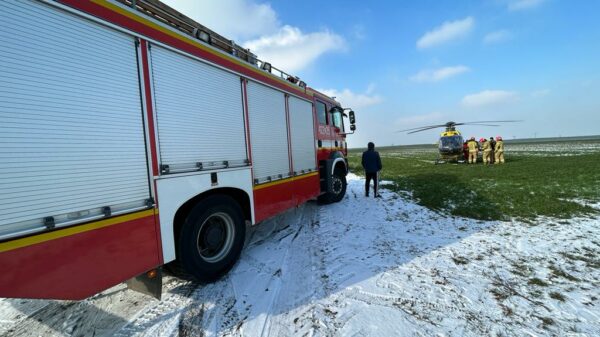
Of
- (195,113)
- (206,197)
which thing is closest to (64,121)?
(195,113)

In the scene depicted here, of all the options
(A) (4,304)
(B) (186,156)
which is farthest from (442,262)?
(A) (4,304)

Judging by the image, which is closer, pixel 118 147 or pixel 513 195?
pixel 118 147

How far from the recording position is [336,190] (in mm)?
8391

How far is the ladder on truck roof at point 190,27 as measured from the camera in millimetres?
3134

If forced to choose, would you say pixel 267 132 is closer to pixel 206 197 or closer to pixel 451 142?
pixel 206 197

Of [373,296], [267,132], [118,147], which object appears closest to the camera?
[118,147]

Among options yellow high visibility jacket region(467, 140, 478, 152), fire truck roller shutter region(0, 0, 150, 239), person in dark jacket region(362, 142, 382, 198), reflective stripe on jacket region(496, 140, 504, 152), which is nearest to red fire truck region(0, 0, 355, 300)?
fire truck roller shutter region(0, 0, 150, 239)

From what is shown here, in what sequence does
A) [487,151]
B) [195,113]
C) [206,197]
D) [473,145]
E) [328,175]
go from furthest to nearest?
[473,145] < [487,151] < [328,175] < [206,197] < [195,113]

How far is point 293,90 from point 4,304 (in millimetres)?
5413

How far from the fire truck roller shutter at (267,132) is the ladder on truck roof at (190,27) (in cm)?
50

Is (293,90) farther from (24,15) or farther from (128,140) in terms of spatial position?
(24,15)

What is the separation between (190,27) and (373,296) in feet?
13.7

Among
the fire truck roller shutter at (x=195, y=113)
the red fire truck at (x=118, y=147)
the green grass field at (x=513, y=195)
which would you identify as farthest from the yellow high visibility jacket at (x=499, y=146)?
the fire truck roller shutter at (x=195, y=113)

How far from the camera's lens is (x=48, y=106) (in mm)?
2131
